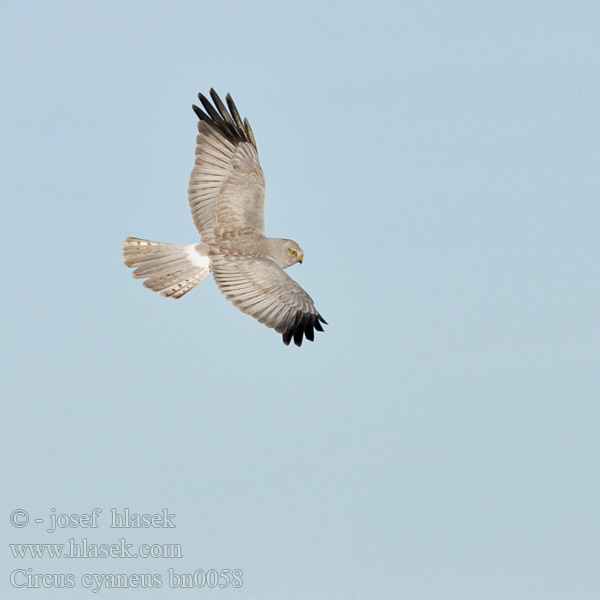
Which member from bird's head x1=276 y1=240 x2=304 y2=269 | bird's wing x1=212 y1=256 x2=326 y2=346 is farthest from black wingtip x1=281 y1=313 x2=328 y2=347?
bird's head x1=276 y1=240 x2=304 y2=269

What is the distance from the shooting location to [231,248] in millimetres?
17844

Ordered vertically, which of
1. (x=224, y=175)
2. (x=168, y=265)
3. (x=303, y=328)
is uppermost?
(x=224, y=175)

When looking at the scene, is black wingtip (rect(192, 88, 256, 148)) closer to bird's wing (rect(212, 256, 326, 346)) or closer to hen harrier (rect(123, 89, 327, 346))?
hen harrier (rect(123, 89, 327, 346))

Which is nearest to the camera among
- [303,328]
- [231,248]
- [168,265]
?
[303,328]

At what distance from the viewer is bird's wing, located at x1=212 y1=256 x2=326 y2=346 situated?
16.7 meters

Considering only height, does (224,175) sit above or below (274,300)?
above

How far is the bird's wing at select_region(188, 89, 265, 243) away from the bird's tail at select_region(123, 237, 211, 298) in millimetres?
442

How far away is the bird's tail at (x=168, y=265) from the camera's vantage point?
18.1 m

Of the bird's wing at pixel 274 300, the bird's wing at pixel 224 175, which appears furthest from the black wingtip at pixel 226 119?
the bird's wing at pixel 274 300

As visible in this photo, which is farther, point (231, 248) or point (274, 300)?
point (231, 248)

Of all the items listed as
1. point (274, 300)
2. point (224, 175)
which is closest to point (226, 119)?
point (224, 175)

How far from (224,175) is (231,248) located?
1697mm

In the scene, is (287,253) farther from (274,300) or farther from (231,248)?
(274,300)

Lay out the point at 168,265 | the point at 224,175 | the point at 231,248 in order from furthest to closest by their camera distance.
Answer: the point at 224,175 → the point at 168,265 → the point at 231,248
